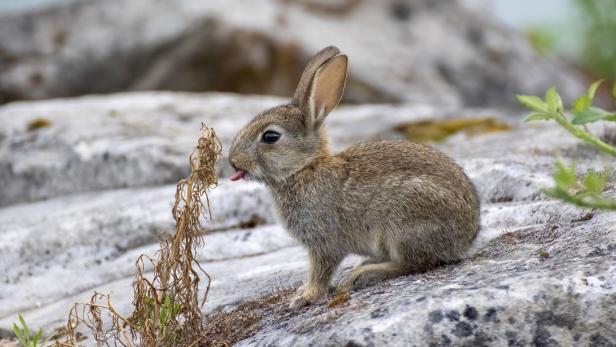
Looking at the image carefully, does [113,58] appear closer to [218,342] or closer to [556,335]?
[218,342]

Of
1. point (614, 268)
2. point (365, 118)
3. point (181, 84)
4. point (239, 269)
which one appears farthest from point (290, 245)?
point (181, 84)

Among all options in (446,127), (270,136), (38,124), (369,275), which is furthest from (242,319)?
(38,124)

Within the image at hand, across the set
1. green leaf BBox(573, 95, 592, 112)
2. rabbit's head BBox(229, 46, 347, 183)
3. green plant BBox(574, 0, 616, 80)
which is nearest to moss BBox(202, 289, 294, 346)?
rabbit's head BBox(229, 46, 347, 183)

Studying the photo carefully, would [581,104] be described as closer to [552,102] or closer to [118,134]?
[552,102]

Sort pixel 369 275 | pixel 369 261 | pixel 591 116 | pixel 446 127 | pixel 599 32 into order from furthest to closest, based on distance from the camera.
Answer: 1. pixel 599 32
2. pixel 446 127
3. pixel 369 261
4. pixel 369 275
5. pixel 591 116

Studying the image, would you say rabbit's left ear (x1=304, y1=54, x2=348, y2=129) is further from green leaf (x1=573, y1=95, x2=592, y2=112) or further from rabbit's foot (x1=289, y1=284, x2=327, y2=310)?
green leaf (x1=573, y1=95, x2=592, y2=112)
